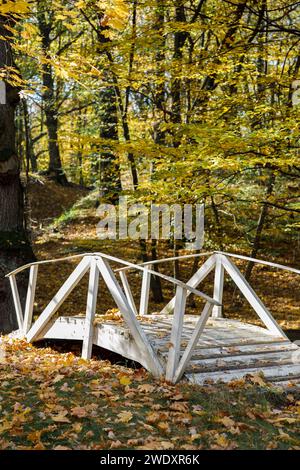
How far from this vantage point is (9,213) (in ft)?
31.7

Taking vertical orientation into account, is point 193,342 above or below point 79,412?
above

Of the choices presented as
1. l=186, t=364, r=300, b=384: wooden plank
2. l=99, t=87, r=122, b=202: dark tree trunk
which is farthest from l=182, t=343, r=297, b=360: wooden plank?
l=99, t=87, r=122, b=202: dark tree trunk

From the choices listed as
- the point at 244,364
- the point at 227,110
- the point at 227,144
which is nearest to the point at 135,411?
the point at 244,364

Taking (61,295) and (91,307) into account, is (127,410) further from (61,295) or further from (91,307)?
(61,295)

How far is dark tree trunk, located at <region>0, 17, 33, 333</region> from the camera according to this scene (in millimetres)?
9375

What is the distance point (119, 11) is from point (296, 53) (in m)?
5.65

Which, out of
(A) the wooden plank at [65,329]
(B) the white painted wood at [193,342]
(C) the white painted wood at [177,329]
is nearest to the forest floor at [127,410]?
(B) the white painted wood at [193,342]

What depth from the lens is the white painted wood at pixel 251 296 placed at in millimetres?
6254

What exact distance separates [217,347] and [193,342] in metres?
1.05

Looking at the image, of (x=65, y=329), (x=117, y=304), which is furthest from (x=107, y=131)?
(x=117, y=304)

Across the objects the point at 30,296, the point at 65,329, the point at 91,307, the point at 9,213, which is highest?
the point at 9,213

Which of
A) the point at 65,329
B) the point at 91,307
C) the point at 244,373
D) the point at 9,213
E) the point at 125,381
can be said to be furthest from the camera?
the point at 9,213

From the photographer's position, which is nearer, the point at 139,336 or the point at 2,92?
the point at 139,336

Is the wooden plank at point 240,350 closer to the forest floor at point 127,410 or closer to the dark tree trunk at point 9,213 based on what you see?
the forest floor at point 127,410
